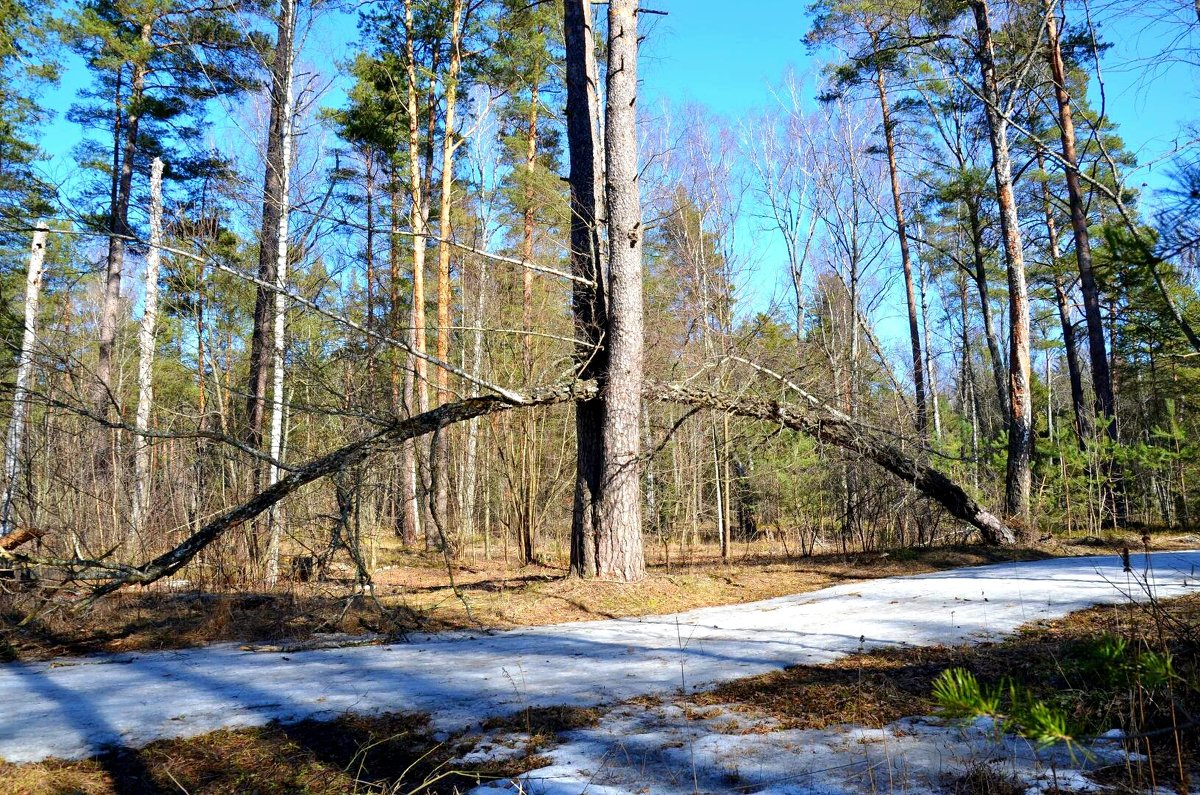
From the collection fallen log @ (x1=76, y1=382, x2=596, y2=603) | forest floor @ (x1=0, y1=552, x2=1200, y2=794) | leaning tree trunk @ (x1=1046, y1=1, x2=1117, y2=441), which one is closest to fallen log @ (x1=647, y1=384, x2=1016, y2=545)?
fallen log @ (x1=76, y1=382, x2=596, y2=603)

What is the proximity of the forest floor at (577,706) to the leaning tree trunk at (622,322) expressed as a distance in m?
1.54

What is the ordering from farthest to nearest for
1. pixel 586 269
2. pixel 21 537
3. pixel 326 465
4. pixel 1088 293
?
1. pixel 1088 293
2. pixel 586 269
3. pixel 21 537
4. pixel 326 465

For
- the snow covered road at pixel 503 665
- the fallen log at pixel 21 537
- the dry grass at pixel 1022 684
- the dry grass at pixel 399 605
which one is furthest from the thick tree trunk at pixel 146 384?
the dry grass at pixel 1022 684

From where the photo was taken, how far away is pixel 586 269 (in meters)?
8.71

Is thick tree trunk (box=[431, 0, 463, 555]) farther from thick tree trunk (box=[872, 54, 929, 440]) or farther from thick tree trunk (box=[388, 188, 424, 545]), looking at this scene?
thick tree trunk (box=[872, 54, 929, 440])

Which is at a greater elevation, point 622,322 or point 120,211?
point 120,211

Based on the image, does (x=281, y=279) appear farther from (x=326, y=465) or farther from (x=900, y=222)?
(x=900, y=222)

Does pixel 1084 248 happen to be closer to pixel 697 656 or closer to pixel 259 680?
pixel 697 656

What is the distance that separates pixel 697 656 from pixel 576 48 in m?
7.19

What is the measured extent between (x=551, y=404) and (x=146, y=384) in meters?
7.65

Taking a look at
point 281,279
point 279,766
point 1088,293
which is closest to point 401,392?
point 281,279

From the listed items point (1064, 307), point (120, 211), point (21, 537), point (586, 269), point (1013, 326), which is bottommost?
point (21, 537)

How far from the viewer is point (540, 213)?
681 inches

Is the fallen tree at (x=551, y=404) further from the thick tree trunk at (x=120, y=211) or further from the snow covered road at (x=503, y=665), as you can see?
the thick tree trunk at (x=120, y=211)
